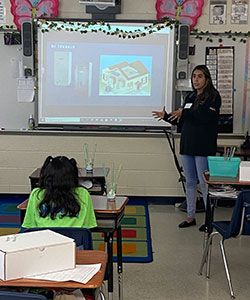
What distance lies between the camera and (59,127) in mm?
6352

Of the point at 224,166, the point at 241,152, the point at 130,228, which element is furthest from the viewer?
the point at 241,152

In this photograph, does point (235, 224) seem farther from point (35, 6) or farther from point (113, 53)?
point (35, 6)

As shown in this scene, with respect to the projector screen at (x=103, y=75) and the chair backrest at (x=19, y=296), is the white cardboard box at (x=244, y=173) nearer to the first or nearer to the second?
the projector screen at (x=103, y=75)

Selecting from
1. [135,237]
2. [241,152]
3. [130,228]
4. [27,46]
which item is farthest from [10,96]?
[241,152]

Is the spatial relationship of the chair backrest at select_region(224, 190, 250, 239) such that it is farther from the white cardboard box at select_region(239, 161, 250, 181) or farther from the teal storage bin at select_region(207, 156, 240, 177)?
the teal storage bin at select_region(207, 156, 240, 177)

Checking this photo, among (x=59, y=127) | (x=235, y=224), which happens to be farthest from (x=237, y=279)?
(x=59, y=127)

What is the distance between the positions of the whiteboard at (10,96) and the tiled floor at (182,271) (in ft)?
6.97

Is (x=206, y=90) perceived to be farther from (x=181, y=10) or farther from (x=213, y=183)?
(x=181, y=10)

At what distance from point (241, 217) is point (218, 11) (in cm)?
342

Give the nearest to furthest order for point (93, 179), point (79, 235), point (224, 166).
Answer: point (79, 235) < point (224, 166) < point (93, 179)

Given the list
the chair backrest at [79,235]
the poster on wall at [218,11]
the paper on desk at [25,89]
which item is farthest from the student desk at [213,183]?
the paper on desk at [25,89]

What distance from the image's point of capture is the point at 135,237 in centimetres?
506

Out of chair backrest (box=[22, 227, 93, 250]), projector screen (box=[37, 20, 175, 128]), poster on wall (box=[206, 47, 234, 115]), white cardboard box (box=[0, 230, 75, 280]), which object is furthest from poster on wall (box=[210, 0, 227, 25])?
white cardboard box (box=[0, 230, 75, 280])

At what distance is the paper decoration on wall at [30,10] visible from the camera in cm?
615
